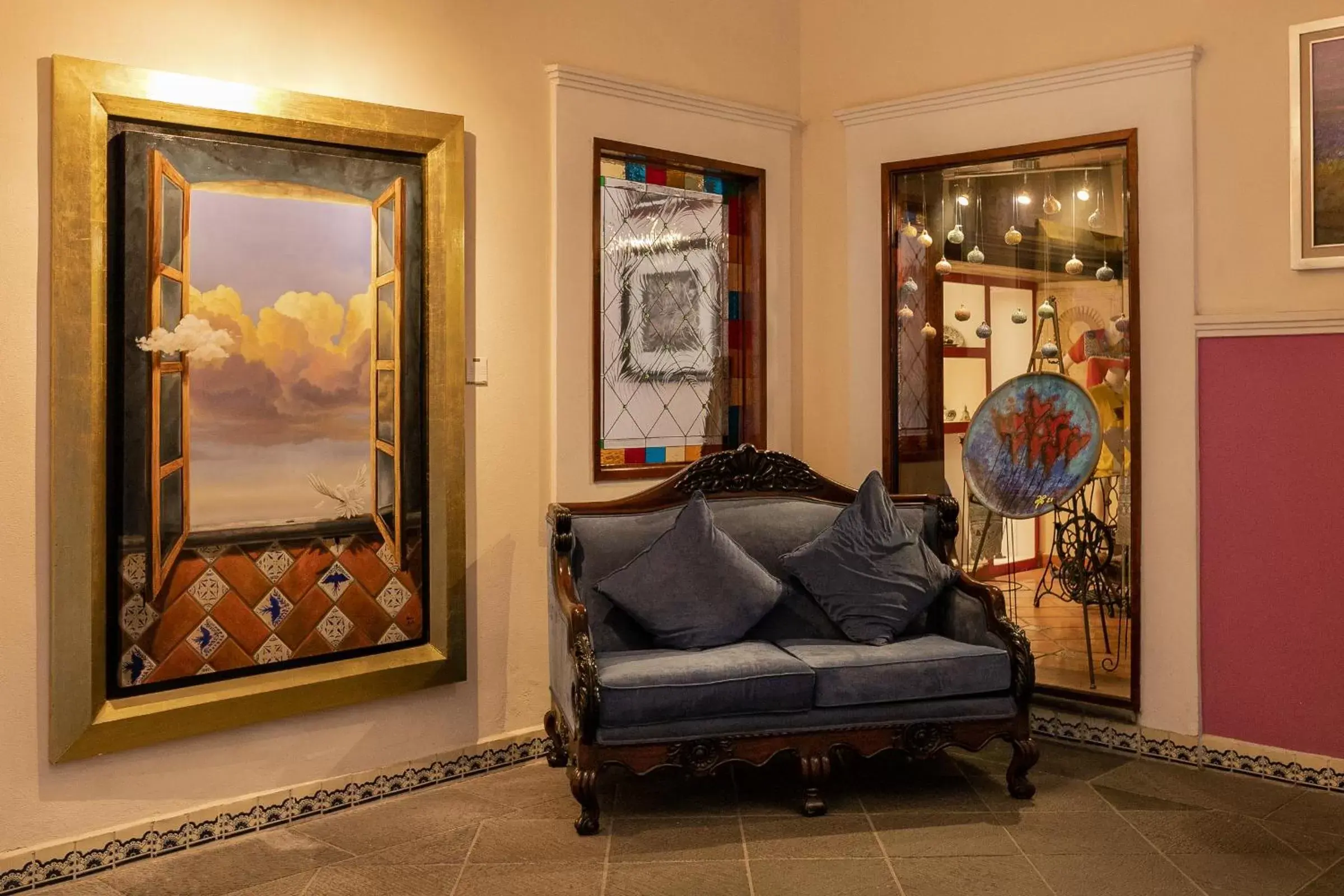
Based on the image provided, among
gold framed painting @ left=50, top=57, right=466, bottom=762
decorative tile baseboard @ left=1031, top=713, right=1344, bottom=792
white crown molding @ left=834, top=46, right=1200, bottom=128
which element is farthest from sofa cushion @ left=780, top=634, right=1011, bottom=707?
white crown molding @ left=834, top=46, right=1200, bottom=128

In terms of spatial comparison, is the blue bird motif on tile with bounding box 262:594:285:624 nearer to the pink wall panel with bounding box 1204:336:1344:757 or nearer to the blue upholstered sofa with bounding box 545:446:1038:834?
the blue upholstered sofa with bounding box 545:446:1038:834

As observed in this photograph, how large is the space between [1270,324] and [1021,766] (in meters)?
1.77

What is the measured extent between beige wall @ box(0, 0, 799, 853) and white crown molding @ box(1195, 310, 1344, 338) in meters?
2.06

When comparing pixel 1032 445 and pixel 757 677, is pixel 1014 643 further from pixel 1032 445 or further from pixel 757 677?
pixel 1032 445

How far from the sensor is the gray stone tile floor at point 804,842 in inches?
124

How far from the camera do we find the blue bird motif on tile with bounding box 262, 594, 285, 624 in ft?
11.9

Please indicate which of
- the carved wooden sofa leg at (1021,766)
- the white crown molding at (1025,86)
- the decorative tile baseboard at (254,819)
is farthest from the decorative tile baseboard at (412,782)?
the white crown molding at (1025,86)

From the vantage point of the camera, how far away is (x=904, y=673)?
3.70 m

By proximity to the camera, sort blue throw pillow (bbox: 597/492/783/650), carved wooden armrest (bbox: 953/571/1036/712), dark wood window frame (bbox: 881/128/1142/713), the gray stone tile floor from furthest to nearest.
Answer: dark wood window frame (bbox: 881/128/1142/713), blue throw pillow (bbox: 597/492/783/650), carved wooden armrest (bbox: 953/571/1036/712), the gray stone tile floor

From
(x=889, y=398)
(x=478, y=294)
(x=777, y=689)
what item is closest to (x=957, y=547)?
(x=889, y=398)

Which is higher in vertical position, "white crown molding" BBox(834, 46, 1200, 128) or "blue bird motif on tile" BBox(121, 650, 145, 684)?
"white crown molding" BBox(834, 46, 1200, 128)

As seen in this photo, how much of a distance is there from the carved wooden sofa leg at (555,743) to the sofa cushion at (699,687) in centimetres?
56

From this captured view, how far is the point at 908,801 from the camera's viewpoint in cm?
379

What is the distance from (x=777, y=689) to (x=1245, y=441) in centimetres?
195
